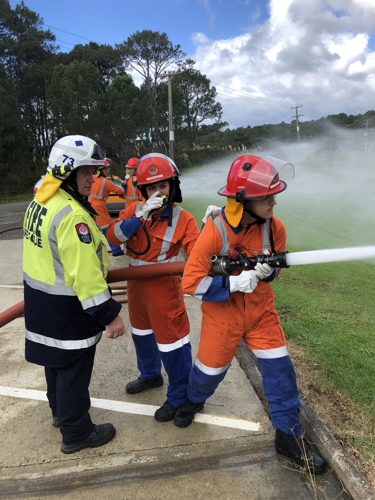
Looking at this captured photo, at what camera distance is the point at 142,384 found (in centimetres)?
331

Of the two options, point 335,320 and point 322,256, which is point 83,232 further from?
point 335,320

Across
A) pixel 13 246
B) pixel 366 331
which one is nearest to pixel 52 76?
pixel 13 246

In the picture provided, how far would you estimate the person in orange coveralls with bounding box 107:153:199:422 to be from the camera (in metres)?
2.79

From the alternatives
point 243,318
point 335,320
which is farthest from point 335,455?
point 335,320

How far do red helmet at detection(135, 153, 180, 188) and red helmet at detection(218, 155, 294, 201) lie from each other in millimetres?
568

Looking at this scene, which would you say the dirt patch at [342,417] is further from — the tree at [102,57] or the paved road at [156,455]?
the tree at [102,57]

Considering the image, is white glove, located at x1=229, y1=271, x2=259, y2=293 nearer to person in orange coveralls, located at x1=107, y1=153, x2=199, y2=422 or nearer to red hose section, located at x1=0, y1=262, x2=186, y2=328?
red hose section, located at x1=0, y1=262, x2=186, y2=328

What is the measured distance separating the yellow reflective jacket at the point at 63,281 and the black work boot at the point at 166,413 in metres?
0.86

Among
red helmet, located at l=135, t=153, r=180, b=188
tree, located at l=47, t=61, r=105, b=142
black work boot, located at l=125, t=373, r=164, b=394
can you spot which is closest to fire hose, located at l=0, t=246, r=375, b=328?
red helmet, located at l=135, t=153, r=180, b=188

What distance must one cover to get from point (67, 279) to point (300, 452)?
5.66 ft

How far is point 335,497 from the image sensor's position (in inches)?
86.7

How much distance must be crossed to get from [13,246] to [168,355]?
782 cm

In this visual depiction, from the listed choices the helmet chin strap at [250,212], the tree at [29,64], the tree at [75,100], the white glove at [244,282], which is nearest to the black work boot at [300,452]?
the white glove at [244,282]

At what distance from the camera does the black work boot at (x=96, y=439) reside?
2623 mm
